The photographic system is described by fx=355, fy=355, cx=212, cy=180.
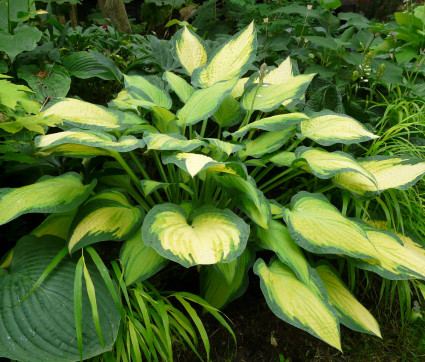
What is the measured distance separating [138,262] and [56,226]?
1.26ft

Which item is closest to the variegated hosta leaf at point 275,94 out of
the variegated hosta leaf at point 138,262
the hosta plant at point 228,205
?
the hosta plant at point 228,205

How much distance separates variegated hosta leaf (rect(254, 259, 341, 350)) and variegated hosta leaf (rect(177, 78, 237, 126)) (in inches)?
22.5

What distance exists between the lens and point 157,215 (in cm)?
113

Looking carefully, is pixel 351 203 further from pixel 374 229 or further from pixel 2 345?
pixel 2 345

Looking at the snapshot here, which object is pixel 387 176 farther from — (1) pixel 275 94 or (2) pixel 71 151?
(2) pixel 71 151

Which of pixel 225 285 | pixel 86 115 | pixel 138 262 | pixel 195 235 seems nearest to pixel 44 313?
pixel 138 262

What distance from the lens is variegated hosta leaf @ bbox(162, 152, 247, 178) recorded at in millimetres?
1016

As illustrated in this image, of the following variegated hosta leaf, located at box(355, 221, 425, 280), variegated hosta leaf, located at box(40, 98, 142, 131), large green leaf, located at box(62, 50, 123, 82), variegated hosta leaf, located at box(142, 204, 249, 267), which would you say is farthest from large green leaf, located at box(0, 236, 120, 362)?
large green leaf, located at box(62, 50, 123, 82)

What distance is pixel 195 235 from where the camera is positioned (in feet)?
3.53

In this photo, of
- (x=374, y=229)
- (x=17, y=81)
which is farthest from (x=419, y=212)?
(x=17, y=81)

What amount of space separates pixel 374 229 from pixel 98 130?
1100 millimetres

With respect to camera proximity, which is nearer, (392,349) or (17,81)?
(392,349)

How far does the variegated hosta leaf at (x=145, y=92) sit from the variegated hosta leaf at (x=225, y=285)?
70 cm

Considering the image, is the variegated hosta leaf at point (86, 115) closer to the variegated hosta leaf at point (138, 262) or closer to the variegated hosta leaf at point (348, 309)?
the variegated hosta leaf at point (138, 262)
